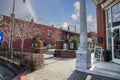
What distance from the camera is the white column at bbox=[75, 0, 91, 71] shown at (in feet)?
29.6

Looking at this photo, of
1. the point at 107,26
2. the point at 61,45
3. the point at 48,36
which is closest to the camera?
the point at 107,26

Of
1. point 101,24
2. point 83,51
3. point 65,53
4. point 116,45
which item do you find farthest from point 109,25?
point 65,53

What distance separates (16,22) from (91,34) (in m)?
32.4

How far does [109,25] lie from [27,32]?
54.4ft

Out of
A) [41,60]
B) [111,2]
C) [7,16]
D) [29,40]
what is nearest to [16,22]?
[7,16]

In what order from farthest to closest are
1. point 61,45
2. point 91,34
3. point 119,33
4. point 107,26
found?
point 91,34 → point 61,45 → point 107,26 → point 119,33

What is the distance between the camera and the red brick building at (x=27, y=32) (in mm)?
23094

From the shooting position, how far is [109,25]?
1122 centimetres

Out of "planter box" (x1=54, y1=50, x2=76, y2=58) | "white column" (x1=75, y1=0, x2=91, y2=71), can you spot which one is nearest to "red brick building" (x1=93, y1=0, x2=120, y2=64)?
"white column" (x1=75, y1=0, x2=91, y2=71)

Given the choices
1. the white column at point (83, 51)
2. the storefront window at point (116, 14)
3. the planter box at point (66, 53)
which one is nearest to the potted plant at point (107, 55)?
the storefront window at point (116, 14)

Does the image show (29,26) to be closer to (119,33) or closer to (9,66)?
(9,66)

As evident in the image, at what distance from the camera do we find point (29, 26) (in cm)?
2578

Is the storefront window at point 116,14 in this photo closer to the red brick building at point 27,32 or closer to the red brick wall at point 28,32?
the red brick building at point 27,32

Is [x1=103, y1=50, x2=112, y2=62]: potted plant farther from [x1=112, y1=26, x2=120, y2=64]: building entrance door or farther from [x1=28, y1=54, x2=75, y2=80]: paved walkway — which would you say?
[x1=28, y1=54, x2=75, y2=80]: paved walkway
